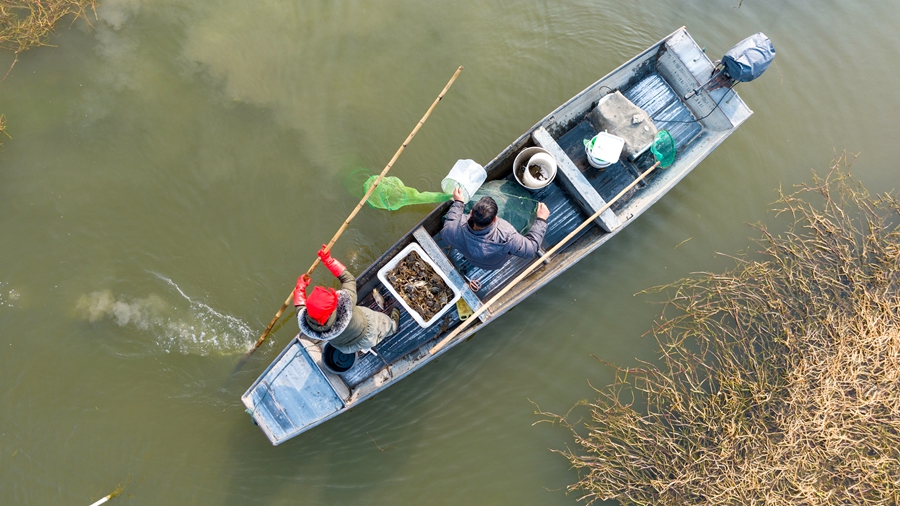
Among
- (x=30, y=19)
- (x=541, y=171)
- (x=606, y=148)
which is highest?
(x=30, y=19)

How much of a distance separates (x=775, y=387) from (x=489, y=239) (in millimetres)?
4558

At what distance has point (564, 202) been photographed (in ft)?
20.2

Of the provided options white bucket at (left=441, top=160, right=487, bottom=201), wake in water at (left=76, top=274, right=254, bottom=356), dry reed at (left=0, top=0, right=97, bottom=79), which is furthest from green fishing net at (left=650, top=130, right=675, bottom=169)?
dry reed at (left=0, top=0, right=97, bottom=79)

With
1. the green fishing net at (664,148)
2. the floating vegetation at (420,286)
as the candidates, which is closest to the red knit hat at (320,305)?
the floating vegetation at (420,286)

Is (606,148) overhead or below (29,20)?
below

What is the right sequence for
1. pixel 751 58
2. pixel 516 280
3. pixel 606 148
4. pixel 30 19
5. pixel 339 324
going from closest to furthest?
pixel 339 324 → pixel 516 280 → pixel 751 58 → pixel 606 148 → pixel 30 19

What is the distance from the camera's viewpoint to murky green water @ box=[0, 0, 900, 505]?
19.9 ft

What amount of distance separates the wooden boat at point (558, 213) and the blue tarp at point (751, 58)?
45cm

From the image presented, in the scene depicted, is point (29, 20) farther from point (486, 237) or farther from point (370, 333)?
point (486, 237)

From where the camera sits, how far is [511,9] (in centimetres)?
737

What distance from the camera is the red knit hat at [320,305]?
369 cm

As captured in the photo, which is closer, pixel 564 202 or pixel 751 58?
pixel 751 58

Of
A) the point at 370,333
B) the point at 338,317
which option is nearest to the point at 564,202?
the point at 370,333

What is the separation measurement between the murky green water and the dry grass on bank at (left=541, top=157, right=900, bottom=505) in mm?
452
